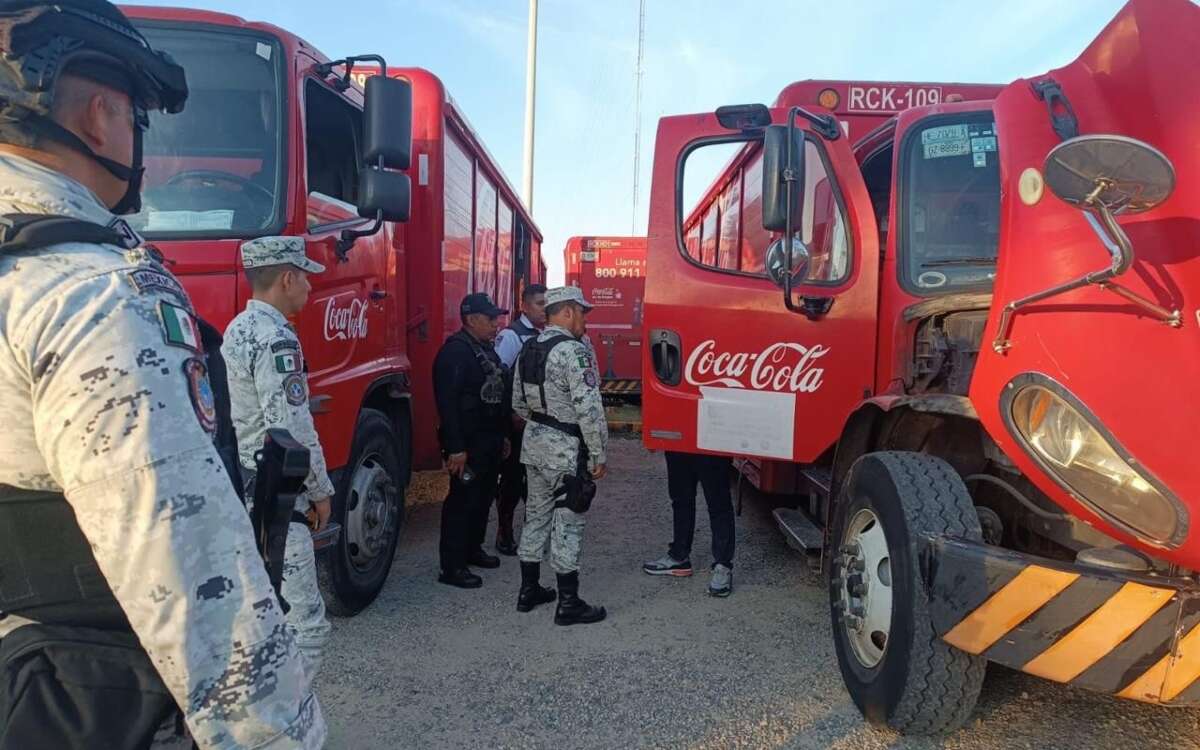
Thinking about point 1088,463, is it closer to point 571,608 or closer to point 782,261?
point 782,261

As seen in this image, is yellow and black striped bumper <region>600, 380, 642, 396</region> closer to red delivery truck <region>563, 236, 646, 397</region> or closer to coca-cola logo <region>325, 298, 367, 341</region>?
red delivery truck <region>563, 236, 646, 397</region>

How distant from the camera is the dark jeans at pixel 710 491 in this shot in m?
4.36

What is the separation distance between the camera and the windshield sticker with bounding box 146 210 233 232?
3143mm

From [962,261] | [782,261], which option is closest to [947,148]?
[962,261]

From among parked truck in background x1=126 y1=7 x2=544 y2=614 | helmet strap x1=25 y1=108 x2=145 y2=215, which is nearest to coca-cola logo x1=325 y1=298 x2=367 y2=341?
parked truck in background x1=126 y1=7 x2=544 y2=614

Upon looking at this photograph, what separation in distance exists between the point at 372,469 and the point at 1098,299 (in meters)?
3.39

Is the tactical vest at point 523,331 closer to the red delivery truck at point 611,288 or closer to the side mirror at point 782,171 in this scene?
the side mirror at point 782,171

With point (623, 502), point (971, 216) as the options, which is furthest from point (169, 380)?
point (623, 502)

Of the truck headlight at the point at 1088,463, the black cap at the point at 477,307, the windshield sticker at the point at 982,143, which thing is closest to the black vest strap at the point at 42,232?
the truck headlight at the point at 1088,463

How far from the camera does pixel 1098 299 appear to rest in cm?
195

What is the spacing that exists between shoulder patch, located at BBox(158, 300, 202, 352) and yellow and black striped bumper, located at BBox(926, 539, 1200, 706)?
81.7 inches

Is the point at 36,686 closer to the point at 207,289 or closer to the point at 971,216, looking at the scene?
the point at 207,289

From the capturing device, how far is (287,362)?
8.70ft

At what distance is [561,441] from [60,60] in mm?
2994
